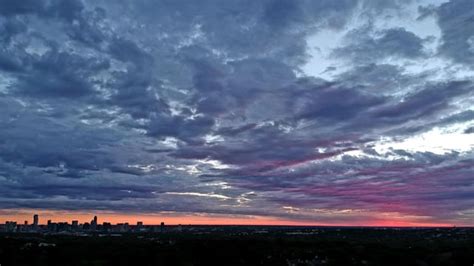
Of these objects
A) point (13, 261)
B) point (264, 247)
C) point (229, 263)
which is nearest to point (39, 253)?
point (13, 261)

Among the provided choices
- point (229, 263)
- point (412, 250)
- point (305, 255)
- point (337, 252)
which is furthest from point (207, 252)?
point (412, 250)

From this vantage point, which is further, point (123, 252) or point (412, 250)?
point (412, 250)

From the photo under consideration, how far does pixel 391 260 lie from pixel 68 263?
88.4 m

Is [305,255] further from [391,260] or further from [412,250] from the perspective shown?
[412,250]

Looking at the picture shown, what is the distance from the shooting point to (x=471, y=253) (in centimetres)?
14712

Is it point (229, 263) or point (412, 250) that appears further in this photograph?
point (412, 250)

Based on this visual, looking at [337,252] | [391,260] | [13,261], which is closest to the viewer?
[13,261]

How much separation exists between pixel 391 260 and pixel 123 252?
76819mm

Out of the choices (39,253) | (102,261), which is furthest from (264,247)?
(39,253)

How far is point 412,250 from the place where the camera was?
548 ft

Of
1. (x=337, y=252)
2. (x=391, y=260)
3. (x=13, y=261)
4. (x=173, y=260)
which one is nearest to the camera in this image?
(x=13, y=261)

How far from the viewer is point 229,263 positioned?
139625 millimetres

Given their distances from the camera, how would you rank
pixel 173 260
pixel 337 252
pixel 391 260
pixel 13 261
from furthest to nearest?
pixel 337 252 < pixel 391 260 < pixel 173 260 < pixel 13 261

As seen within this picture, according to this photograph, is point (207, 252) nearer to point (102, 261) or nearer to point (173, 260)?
point (173, 260)
